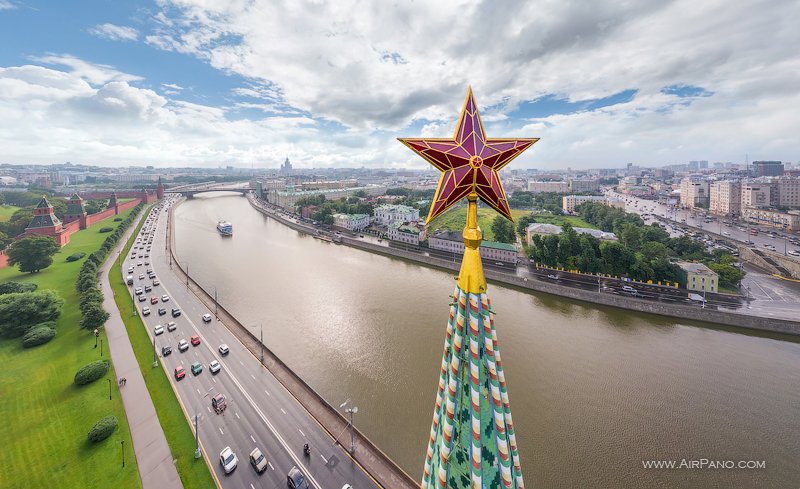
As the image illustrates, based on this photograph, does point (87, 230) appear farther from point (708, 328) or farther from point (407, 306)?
point (708, 328)

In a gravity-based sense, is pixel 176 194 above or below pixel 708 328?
above

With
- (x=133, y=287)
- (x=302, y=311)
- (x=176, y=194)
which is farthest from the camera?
(x=176, y=194)

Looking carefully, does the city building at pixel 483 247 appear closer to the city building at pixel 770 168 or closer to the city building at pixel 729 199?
the city building at pixel 729 199

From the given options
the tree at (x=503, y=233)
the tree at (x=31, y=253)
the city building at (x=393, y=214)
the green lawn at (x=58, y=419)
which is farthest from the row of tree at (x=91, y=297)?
the tree at (x=503, y=233)

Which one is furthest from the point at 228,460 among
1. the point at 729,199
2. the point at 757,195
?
the point at 729,199

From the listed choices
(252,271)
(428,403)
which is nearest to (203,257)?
(252,271)

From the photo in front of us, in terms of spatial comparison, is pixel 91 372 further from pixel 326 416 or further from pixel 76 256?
pixel 76 256

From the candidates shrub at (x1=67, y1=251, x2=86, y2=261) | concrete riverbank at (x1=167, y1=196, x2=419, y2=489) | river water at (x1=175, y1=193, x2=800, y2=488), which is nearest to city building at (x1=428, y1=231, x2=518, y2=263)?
river water at (x1=175, y1=193, x2=800, y2=488)
